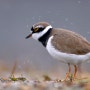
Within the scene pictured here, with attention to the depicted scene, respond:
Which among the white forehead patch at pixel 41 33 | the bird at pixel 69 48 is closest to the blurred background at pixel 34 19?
the white forehead patch at pixel 41 33

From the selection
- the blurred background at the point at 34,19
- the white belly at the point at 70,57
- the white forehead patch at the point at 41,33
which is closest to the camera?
the white belly at the point at 70,57

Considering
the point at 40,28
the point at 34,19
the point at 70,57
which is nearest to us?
the point at 70,57

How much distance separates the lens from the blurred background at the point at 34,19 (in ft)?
63.9

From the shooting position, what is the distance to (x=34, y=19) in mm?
24094

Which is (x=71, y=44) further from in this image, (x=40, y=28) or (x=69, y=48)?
(x=40, y=28)

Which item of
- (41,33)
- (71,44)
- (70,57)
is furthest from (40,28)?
(70,57)

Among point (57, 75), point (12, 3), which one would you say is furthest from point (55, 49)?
point (12, 3)

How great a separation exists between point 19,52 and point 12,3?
756cm

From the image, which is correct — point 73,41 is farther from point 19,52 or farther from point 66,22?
point 66,22

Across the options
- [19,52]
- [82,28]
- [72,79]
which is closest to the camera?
[72,79]

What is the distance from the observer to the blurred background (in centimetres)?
1947

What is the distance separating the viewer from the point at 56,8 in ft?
83.4

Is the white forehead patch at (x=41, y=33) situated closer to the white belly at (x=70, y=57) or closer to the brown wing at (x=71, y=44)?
the brown wing at (x=71, y=44)

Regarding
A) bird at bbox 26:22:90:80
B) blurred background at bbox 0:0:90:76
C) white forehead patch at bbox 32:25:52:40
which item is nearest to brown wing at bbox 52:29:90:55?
bird at bbox 26:22:90:80
